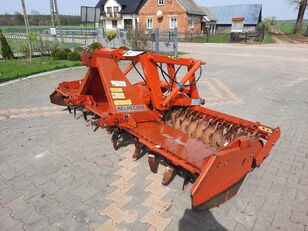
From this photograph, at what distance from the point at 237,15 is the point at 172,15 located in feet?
42.6

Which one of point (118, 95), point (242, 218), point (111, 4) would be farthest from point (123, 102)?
point (111, 4)

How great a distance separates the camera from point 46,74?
10.7 meters

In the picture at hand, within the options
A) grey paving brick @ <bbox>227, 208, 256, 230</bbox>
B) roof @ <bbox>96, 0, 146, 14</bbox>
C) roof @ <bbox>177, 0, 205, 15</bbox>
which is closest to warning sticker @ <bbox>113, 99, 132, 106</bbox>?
grey paving brick @ <bbox>227, 208, 256, 230</bbox>

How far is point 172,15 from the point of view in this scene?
114 feet

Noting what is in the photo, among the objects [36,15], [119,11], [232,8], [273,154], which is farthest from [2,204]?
[36,15]

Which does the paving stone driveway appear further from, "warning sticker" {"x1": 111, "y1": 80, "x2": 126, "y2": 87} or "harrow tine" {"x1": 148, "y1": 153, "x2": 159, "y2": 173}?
"warning sticker" {"x1": 111, "y1": 80, "x2": 126, "y2": 87}

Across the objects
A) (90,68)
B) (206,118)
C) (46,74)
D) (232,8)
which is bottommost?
(46,74)

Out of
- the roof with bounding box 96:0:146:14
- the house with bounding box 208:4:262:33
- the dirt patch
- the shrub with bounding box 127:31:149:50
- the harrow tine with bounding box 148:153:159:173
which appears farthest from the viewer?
the roof with bounding box 96:0:146:14

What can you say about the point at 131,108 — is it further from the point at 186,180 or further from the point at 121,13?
the point at 121,13

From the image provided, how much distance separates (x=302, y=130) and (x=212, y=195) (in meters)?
3.52

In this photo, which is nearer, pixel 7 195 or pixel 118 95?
pixel 7 195

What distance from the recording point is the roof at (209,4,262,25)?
39.3 m

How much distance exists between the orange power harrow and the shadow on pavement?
0.17m

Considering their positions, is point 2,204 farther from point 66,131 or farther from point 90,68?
point 90,68
